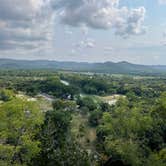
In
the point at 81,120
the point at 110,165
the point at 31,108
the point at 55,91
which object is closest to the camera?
the point at 31,108

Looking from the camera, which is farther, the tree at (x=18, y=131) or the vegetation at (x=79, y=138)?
the vegetation at (x=79, y=138)

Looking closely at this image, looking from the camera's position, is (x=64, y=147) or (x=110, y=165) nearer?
(x=64, y=147)

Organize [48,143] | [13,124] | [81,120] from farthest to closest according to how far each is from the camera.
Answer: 1. [81,120]
2. [48,143]
3. [13,124]

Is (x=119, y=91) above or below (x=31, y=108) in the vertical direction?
below

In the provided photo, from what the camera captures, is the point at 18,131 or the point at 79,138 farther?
the point at 79,138

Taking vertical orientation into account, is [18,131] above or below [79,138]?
above

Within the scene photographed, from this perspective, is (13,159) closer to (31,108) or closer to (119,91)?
(31,108)

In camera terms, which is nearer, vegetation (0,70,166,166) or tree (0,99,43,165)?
tree (0,99,43,165)

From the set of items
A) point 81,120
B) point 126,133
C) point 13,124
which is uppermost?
point 13,124

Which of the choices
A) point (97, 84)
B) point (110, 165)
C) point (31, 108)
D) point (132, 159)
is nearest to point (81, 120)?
point (110, 165)
